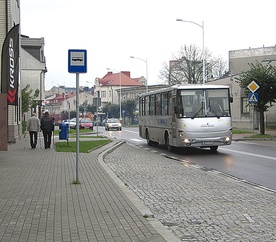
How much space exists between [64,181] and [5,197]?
2.37 m

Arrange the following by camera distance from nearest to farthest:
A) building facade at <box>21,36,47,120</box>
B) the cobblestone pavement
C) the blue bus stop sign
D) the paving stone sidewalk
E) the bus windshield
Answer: the paving stone sidewalk
the cobblestone pavement
the blue bus stop sign
the bus windshield
building facade at <box>21,36,47,120</box>

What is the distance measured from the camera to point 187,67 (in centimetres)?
7244

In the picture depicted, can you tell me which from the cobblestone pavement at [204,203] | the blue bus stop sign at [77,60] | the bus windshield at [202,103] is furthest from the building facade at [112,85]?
the blue bus stop sign at [77,60]

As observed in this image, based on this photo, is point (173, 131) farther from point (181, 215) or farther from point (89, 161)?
point (181, 215)

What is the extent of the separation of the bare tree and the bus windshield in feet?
168

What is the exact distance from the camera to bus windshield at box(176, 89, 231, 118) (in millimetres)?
20344

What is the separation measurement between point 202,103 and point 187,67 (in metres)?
52.6

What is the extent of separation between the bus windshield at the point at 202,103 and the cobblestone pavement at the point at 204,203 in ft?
18.5

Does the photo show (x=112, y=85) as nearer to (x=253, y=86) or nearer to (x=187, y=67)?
(x=187, y=67)

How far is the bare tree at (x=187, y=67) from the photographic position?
72.0 m

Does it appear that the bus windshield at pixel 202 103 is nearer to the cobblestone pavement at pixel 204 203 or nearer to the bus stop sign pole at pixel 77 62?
the cobblestone pavement at pixel 204 203

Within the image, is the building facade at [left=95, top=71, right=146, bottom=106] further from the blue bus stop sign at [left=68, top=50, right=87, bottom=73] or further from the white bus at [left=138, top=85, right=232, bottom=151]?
the blue bus stop sign at [left=68, top=50, right=87, bottom=73]

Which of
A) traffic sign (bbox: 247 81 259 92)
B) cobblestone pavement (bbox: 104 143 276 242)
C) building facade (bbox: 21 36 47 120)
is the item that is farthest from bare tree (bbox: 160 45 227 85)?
cobblestone pavement (bbox: 104 143 276 242)

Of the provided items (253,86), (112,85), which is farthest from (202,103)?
(112,85)
